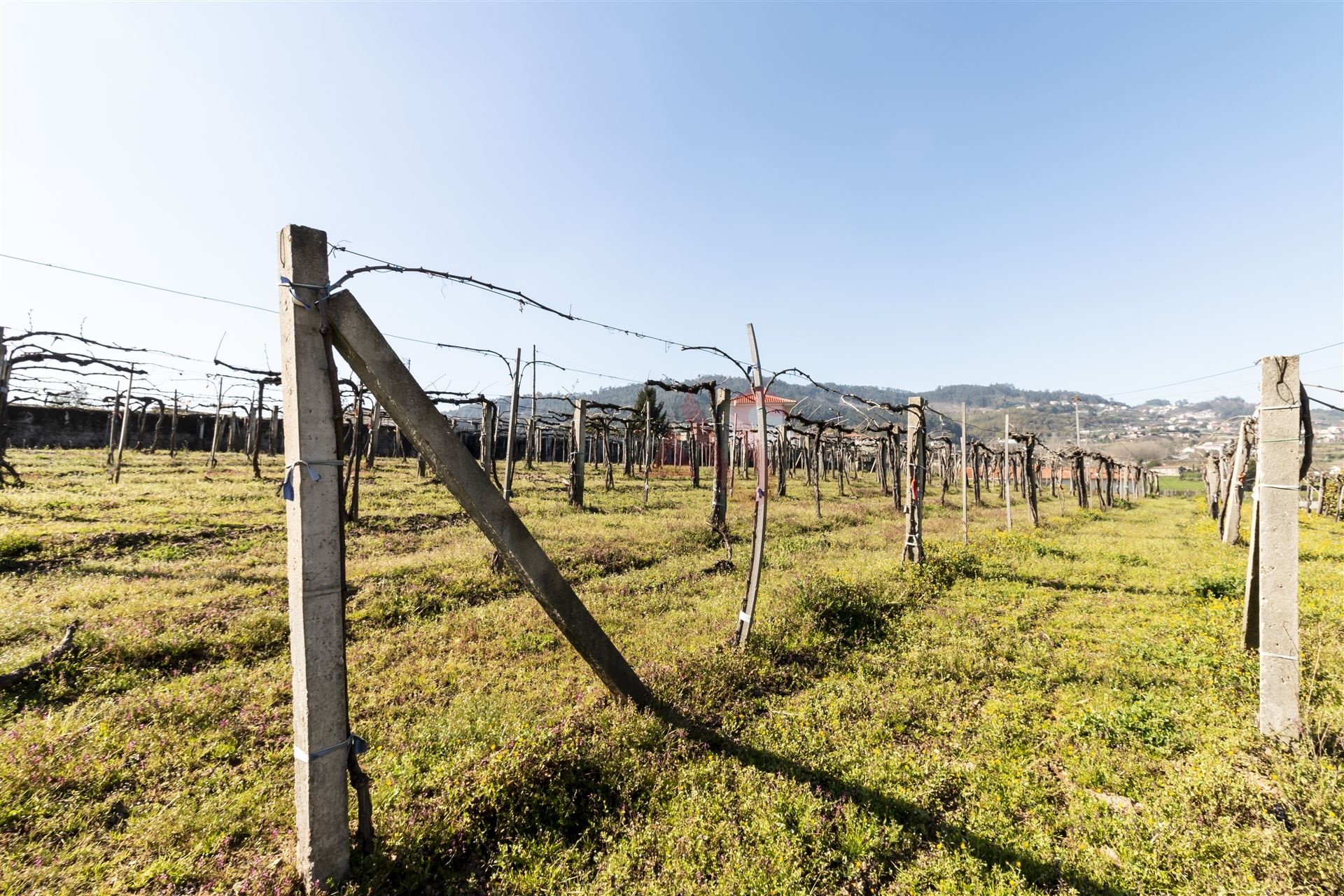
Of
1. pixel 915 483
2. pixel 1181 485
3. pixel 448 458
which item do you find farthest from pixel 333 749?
pixel 1181 485

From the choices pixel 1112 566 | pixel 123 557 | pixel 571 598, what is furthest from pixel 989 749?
pixel 123 557

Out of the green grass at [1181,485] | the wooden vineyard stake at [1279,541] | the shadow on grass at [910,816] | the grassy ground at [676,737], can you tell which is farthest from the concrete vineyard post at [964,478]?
the green grass at [1181,485]

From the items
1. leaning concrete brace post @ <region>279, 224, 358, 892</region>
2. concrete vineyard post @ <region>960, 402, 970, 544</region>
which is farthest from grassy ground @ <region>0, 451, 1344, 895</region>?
concrete vineyard post @ <region>960, 402, 970, 544</region>

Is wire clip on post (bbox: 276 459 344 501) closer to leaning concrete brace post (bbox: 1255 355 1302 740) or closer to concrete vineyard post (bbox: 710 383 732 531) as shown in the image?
leaning concrete brace post (bbox: 1255 355 1302 740)

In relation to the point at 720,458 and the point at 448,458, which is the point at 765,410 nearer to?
the point at 448,458

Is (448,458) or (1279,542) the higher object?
(448,458)

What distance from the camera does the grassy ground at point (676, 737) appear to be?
3.64m

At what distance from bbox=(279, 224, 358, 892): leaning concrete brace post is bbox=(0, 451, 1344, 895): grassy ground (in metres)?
0.53

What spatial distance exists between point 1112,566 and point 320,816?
16.7 metres

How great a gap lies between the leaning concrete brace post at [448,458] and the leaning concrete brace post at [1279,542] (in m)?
6.56

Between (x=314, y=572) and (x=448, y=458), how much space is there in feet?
3.31

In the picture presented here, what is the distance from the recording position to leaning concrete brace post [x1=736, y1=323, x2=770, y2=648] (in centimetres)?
718

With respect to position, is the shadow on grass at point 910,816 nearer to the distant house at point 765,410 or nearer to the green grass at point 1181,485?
the distant house at point 765,410

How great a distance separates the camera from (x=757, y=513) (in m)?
7.47
